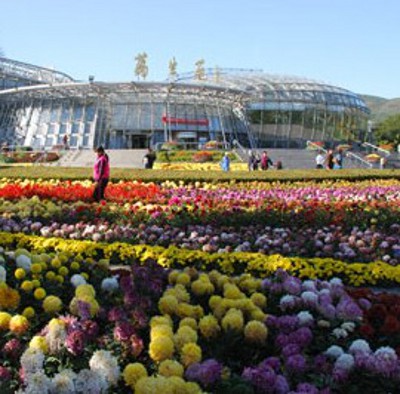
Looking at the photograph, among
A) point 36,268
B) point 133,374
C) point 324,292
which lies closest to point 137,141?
point 36,268

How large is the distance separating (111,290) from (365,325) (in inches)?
77.6

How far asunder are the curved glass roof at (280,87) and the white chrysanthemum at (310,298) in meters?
46.4

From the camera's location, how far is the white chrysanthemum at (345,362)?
3.52 meters

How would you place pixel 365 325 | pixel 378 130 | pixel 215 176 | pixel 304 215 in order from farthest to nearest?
pixel 378 130
pixel 215 176
pixel 304 215
pixel 365 325

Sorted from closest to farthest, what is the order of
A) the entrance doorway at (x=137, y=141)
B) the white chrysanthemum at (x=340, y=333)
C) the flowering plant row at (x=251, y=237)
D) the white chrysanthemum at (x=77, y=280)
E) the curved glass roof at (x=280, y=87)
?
the white chrysanthemum at (x=340, y=333) → the white chrysanthemum at (x=77, y=280) → the flowering plant row at (x=251, y=237) → the entrance doorway at (x=137, y=141) → the curved glass roof at (x=280, y=87)

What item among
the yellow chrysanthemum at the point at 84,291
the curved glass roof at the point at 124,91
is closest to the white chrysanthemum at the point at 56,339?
the yellow chrysanthemum at the point at 84,291

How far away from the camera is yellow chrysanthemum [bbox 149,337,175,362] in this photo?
3408mm

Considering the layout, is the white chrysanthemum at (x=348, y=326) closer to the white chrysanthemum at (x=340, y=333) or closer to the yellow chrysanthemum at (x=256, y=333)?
the white chrysanthemum at (x=340, y=333)

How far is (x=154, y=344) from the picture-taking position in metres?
3.42

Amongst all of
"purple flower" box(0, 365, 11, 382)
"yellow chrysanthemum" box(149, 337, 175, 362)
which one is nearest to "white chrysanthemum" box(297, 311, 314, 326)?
"yellow chrysanthemum" box(149, 337, 175, 362)

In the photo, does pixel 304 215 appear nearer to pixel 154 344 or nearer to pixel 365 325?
pixel 365 325

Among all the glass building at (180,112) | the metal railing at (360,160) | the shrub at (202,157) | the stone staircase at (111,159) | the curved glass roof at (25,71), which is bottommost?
the stone staircase at (111,159)

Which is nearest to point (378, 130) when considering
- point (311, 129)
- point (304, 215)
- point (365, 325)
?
point (311, 129)

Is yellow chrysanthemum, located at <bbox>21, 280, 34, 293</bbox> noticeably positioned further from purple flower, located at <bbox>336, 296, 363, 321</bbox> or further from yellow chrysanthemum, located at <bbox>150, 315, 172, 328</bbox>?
purple flower, located at <bbox>336, 296, 363, 321</bbox>
